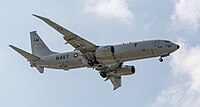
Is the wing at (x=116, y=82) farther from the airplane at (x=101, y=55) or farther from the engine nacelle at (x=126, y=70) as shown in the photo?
the engine nacelle at (x=126, y=70)

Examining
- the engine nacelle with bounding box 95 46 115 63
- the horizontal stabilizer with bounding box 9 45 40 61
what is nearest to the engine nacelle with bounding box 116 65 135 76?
the engine nacelle with bounding box 95 46 115 63

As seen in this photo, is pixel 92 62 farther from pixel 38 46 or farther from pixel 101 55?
pixel 38 46

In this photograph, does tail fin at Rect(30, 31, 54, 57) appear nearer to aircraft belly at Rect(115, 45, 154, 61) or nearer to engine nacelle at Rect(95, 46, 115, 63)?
engine nacelle at Rect(95, 46, 115, 63)

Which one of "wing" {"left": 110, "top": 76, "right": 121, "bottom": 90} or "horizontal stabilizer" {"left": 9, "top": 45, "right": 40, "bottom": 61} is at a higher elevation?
"horizontal stabilizer" {"left": 9, "top": 45, "right": 40, "bottom": 61}

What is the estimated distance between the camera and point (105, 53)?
81.9 meters

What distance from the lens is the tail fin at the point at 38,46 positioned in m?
97.8

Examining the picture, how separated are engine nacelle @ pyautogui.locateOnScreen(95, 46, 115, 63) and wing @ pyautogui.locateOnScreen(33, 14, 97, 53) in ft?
5.18

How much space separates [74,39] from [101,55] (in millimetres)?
4869

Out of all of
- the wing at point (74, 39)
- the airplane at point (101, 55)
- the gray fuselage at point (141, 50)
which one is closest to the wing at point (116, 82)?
the airplane at point (101, 55)

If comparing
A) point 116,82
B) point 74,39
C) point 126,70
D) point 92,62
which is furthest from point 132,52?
point 116,82

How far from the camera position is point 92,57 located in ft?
276

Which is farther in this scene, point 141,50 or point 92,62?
point 92,62

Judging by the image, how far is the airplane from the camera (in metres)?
80.1

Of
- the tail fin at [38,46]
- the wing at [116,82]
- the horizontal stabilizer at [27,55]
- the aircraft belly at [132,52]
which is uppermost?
the tail fin at [38,46]
